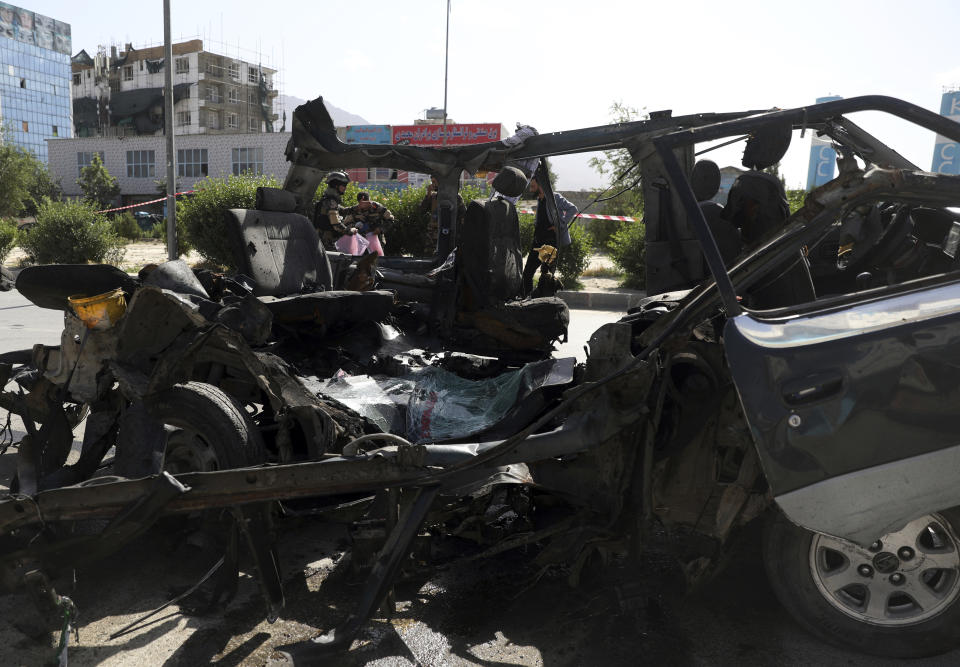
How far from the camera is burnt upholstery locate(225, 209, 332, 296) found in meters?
4.61

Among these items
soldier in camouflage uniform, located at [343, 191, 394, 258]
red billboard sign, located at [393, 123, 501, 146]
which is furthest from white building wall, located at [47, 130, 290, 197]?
soldier in camouflage uniform, located at [343, 191, 394, 258]

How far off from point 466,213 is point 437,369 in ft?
3.95

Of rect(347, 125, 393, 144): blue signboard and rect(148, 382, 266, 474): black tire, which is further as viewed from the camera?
rect(347, 125, 393, 144): blue signboard

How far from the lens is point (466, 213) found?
15.8 ft

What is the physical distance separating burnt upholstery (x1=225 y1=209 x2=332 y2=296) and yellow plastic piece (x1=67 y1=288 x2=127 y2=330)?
91cm

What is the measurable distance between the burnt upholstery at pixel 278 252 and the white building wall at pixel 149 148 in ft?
164

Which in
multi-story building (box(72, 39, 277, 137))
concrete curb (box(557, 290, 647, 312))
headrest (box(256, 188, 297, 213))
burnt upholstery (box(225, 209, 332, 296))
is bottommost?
concrete curb (box(557, 290, 647, 312))

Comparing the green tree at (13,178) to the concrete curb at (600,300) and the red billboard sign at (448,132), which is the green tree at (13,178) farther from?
the concrete curb at (600,300)

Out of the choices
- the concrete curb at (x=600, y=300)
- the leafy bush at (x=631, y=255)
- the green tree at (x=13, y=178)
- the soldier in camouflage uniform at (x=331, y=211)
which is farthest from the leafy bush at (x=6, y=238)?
the green tree at (x=13, y=178)

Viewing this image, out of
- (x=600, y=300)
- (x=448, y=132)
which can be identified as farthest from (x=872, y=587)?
(x=448, y=132)

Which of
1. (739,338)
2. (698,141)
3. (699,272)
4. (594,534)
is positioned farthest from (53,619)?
(699,272)

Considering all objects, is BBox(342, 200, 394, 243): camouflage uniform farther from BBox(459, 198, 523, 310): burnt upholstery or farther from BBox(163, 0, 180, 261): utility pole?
BBox(459, 198, 523, 310): burnt upholstery

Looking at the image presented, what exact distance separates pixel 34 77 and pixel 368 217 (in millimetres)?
105824

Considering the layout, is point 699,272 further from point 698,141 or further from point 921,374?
point 921,374
